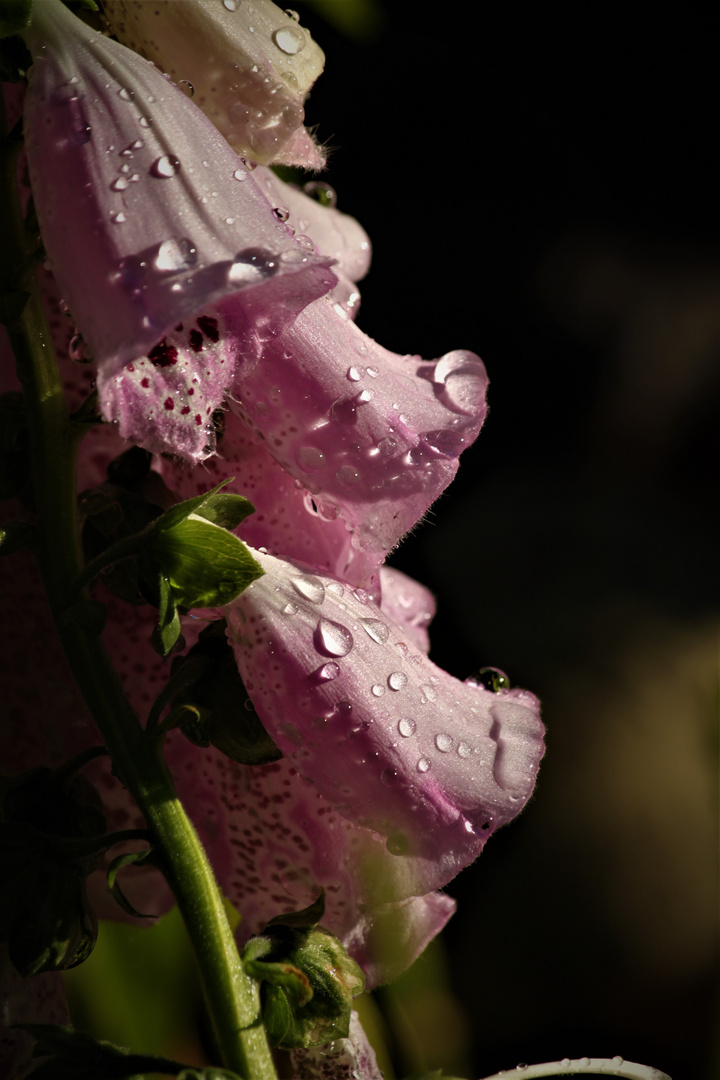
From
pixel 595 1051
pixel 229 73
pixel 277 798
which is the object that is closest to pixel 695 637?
pixel 595 1051

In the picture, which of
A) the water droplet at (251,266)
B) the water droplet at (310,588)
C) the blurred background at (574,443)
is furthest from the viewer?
the blurred background at (574,443)

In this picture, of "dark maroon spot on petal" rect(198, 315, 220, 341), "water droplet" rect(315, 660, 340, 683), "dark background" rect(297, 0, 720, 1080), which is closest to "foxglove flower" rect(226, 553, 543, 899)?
"water droplet" rect(315, 660, 340, 683)

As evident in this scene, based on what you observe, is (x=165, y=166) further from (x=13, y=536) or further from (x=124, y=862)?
(x=124, y=862)

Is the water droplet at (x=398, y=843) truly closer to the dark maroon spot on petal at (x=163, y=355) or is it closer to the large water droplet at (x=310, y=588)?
the large water droplet at (x=310, y=588)

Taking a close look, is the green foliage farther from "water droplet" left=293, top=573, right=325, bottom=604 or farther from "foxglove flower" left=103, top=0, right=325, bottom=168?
"foxglove flower" left=103, top=0, right=325, bottom=168

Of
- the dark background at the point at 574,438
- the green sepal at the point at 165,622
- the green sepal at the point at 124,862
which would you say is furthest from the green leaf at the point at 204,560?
the dark background at the point at 574,438

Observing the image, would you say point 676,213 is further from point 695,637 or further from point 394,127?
point 695,637
